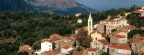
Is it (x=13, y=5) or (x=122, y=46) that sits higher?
(x=122, y=46)

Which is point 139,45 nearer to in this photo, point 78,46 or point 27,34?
point 78,46

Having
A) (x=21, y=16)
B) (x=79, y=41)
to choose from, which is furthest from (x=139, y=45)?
(x=21, y=16)

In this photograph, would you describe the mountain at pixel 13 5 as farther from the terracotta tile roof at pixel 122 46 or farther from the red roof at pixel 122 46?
the red roof at pixel 122 46

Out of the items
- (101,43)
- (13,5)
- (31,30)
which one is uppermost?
(101,43)

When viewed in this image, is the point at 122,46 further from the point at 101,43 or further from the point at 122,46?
the point at 101,43

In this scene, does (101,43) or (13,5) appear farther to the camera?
(13,5)

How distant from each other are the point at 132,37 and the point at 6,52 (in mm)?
20883

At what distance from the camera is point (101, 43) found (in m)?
42.1

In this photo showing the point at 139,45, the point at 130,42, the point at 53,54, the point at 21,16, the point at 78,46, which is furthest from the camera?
the point at 21,16

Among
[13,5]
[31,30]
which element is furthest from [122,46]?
[13,5]

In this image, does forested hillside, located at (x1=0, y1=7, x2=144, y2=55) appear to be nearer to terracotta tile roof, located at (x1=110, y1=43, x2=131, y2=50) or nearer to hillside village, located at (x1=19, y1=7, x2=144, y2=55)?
hillside village, located at (x1=19, y1=7, x2=144, y2=55)

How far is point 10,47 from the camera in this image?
56469mm

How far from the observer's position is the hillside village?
129ft

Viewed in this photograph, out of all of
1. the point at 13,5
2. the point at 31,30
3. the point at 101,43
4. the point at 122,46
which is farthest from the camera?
the point at 13,5
